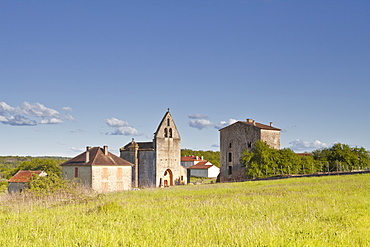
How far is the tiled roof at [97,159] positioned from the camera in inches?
1896

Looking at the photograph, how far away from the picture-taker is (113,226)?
11.4 meters

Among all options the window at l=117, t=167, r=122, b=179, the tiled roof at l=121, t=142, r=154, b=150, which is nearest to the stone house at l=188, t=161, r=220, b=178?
the tiled roof at l=121, t=142, r=154, b=150

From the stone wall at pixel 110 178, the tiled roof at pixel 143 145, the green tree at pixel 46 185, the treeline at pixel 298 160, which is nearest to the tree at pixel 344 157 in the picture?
the treeline at pixel 298 160

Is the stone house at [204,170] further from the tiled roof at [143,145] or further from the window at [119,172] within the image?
the window at [119,172]

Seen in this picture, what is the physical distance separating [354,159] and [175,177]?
2697cm

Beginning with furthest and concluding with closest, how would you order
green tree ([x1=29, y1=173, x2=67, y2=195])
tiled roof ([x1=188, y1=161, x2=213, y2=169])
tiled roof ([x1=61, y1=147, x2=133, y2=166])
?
tiled roof ([x1=188, y1=161, x2=213, y2=169]), tiled roof ([x1=61, y1=147, x2=133, y2=166]), green tree ([x1=29, y1=173, x2=67, y2=195])

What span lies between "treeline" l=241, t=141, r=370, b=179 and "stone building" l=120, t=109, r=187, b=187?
1021 centimetres

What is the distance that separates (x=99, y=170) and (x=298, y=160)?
1100 inches

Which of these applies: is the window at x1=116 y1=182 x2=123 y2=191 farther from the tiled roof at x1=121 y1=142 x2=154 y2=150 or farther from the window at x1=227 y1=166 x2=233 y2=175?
the window at x1=227 y1=166 x2=233 y2=175

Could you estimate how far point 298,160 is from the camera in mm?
57156

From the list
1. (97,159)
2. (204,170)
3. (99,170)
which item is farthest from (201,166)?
(99,170)

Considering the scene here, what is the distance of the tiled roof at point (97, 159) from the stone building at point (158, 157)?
17.0ft

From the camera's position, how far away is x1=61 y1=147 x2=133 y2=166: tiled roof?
48156 mm

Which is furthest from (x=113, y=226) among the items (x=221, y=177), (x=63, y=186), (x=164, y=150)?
(x=221, y=177)
